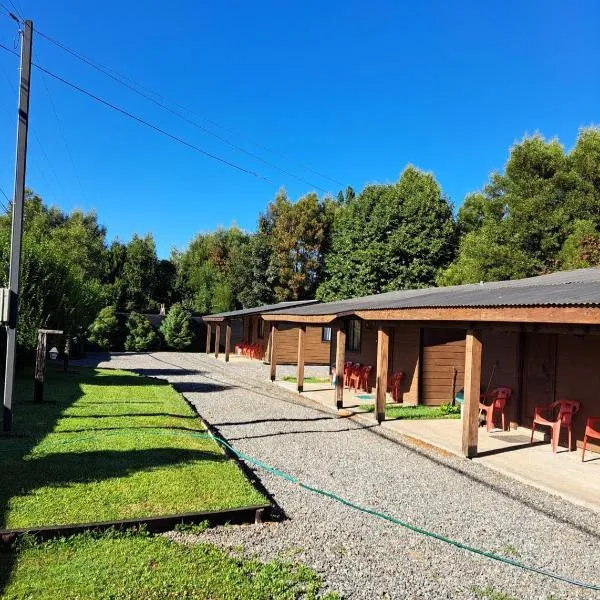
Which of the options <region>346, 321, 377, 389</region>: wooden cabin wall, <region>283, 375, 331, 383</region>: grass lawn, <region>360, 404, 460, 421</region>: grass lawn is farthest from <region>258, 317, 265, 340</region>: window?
<region>360, 404, 460, 421</region>: grass lawn

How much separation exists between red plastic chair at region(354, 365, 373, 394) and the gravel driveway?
5994 mm

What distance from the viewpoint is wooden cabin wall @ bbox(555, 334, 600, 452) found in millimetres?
7750

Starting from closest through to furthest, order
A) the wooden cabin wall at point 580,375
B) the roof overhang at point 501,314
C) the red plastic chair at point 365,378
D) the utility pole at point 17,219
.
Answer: the roof overhang at point 501,314 → the utility pole at point 17,219 → the wooden cabin wall at point 580,375 → the red plastic chair at point 365,378

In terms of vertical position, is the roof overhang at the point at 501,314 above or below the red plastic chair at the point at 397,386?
above

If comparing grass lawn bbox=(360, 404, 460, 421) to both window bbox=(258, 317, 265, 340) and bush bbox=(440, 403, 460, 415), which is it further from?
window bbox=(258, 317, 265, 340)

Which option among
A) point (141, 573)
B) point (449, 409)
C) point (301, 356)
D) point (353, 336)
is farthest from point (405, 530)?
point (353, 336)

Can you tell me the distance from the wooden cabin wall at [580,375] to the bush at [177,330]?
1028 inches

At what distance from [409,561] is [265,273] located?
36638mm

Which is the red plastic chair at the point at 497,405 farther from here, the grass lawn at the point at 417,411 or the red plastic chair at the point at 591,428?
the red plastic chair at the point at 591,428

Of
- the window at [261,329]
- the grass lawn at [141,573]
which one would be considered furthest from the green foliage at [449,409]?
the window at [261,329]

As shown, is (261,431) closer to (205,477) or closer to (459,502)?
(205,477)

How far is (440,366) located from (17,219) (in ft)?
30.1

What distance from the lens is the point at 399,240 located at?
109 ft

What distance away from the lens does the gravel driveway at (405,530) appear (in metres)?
3.65
